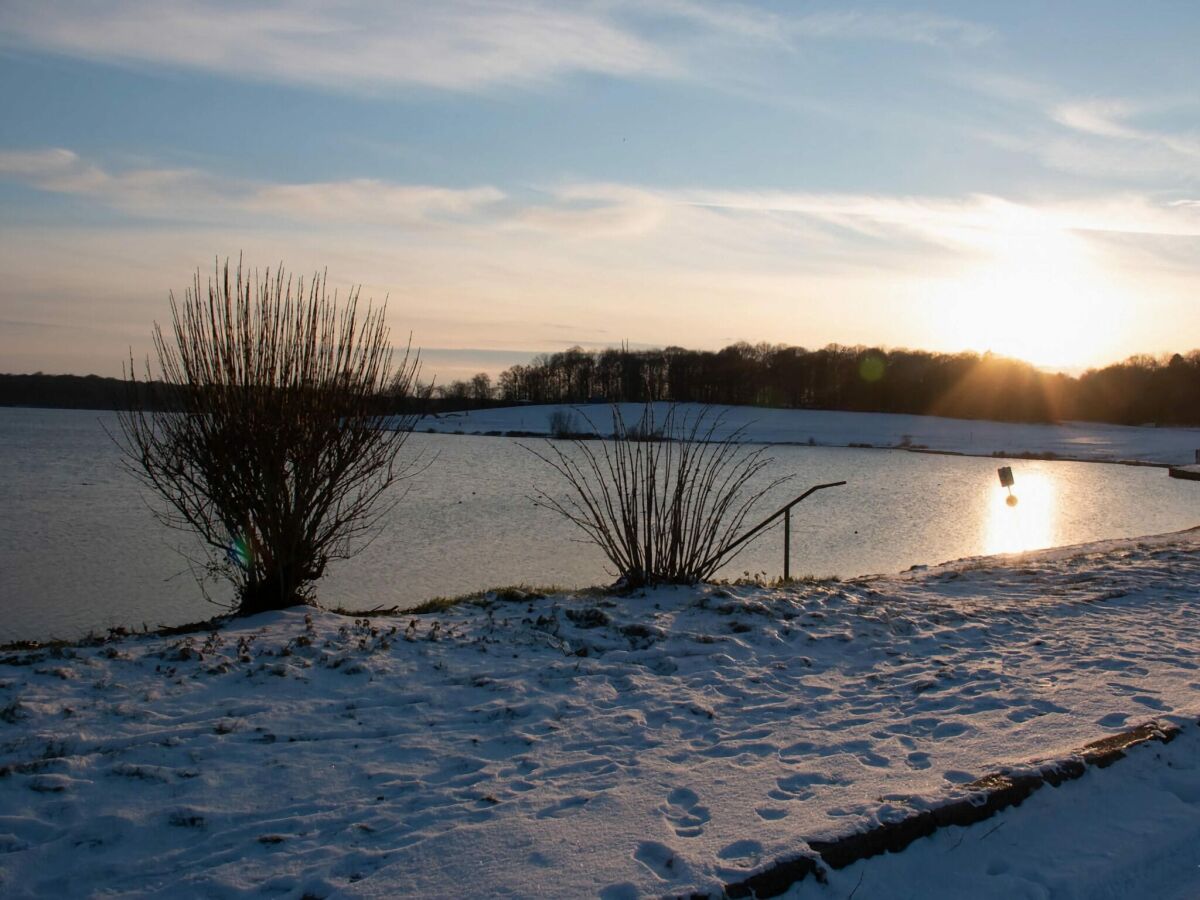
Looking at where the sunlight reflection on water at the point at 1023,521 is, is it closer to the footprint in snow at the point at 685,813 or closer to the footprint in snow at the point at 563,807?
the footprint in snow at the point at 685,813

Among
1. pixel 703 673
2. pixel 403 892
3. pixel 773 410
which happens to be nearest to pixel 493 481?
pixel 703 673

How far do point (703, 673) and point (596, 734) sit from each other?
1.38 metres

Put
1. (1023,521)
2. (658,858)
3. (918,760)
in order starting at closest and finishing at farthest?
(658,858), (918,760), (1023,521)

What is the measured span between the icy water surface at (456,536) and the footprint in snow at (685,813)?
868cm

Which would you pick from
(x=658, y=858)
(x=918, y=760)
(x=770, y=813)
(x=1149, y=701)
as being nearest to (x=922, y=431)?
(x=1149, y=701)

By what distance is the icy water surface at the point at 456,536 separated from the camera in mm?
12961

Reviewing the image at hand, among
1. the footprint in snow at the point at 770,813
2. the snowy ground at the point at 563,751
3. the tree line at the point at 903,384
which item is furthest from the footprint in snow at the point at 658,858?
the tree line at the point at 903,384

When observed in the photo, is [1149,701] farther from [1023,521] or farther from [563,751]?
[1023,521]

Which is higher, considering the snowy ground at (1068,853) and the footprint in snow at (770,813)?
the footprint in snow at (770,813)

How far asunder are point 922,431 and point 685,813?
3484 inches

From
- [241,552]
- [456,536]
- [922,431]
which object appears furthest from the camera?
[922,431]

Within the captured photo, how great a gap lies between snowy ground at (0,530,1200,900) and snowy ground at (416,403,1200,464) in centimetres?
5789

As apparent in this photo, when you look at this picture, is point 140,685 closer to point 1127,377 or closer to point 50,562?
point 50,562

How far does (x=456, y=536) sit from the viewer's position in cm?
1858
